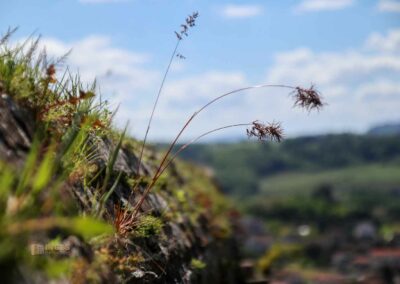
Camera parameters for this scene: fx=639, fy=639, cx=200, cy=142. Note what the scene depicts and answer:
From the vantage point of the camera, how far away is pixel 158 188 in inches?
276

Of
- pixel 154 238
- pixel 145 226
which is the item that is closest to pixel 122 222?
pixel 145 226

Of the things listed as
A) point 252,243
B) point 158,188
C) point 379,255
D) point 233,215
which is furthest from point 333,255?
point 158,188

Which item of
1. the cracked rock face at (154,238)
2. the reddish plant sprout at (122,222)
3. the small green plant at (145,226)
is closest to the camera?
the cracked rock face at (154,238)

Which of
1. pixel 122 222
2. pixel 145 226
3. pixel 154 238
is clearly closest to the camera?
pixel 122 222

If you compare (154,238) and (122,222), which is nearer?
(122,222)

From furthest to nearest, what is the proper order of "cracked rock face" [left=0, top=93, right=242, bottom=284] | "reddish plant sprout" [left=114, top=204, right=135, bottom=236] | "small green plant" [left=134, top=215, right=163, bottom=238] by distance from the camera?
"small green plant" [left=134, top=215, right=163, bottom=238]
"reddish plant sprout" [left=114, top=204, right=135, bottom=236]
"cracked rock face" [left=0, top=93, right=242, bottom=284]

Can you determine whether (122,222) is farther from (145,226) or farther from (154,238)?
(154,238)

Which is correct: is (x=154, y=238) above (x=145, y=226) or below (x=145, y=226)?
below

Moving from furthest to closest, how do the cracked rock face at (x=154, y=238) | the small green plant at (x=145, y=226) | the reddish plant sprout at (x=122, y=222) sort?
the small green plant at (x=145, y=226) < the reddish plant sprout at (x=122, y=222) < the cracked rock face at (x=154, y=238)

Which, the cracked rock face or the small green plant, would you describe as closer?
the cracked rock face

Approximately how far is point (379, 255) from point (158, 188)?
8695cm

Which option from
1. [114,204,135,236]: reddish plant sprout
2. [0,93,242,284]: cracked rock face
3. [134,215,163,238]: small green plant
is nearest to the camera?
[0,93,242,284]: cracked rock face

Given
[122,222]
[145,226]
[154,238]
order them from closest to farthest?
[122,222]
[145,226]
[154,238]

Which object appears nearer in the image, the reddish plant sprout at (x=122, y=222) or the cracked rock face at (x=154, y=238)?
the cracked rock face at (x=154, y=238)
